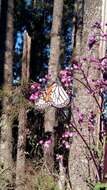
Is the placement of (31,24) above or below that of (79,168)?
above

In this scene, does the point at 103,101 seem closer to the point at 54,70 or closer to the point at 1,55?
the point at 54,70

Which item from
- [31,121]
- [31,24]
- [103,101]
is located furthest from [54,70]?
[31,24]

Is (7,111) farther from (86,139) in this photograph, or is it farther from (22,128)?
(86,139)

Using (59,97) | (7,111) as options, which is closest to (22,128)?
(7,111)

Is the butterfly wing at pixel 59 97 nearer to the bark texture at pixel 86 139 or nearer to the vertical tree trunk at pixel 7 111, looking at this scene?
the bark texture at pixel 86 139

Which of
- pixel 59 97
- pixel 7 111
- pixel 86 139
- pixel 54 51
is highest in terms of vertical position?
pixel 54 51

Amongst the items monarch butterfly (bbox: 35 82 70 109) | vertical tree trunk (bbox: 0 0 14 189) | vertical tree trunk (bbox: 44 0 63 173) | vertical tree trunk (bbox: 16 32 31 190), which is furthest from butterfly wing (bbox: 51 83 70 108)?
vertical tree trunk (bbox: 44 0 63 173)
